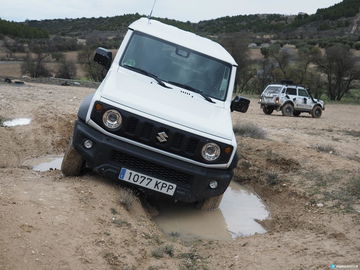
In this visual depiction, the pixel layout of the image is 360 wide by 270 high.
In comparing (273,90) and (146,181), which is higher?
(146,181)

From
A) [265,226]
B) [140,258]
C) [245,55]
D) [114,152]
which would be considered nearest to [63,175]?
[114,152]

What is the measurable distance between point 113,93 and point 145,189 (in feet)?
3.58

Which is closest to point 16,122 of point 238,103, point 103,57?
point 103,57

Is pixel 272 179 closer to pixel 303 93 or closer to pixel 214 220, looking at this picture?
pixel 214 220

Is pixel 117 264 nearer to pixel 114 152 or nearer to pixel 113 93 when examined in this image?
pixel 114 152

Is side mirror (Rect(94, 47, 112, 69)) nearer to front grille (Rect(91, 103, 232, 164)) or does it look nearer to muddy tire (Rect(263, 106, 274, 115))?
front grille (Rect(91, 103, 232, 164))

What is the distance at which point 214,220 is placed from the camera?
5871 mm

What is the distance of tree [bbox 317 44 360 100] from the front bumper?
1268 inches

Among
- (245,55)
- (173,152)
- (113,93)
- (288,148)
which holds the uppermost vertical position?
(113,93)

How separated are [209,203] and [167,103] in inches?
54.6

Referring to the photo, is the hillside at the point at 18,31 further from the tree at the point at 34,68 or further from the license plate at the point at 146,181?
the license plate at the point at 146,181

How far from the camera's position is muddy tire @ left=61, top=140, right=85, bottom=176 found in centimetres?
541

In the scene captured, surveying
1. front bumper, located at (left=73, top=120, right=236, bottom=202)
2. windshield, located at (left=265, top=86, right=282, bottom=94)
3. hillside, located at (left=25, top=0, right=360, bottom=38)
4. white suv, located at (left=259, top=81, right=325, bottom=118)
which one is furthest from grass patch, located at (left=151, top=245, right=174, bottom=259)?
hillside, located at (left=25, top=0, right=360, bottom=38)

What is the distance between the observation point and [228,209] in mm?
6496
